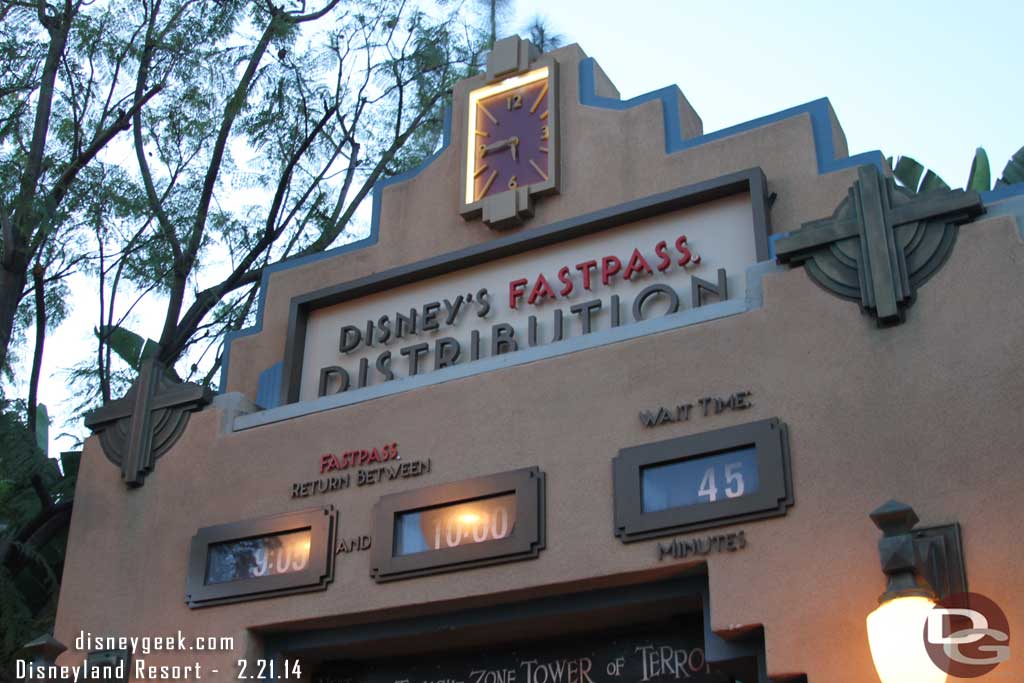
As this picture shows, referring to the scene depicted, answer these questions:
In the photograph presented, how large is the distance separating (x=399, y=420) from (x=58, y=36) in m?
8.63

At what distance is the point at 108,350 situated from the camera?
1770cm

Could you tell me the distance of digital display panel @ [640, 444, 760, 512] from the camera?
890 cm

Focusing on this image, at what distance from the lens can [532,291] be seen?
11391 millimetres

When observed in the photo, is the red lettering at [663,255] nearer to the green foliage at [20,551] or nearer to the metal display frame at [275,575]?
the metal display frame at [275,575]

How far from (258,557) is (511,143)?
179 inches

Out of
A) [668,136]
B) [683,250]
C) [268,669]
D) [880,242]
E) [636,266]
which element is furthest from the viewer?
[668,136]

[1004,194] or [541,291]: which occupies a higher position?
[541,291]

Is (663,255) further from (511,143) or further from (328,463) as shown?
(328,463)

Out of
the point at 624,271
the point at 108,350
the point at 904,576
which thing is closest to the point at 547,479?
the point at 624,271

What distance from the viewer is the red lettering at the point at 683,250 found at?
1077 cm

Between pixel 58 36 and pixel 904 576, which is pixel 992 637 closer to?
pixel 904 576

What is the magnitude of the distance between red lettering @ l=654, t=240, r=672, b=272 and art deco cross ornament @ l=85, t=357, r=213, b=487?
431 cm

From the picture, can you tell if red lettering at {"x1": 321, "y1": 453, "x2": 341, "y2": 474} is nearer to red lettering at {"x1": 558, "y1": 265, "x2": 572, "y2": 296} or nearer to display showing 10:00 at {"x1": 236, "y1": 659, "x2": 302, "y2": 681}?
display showing 10:00 at {"x1": 236, "y1": 659, "x2": 302, "y2": 681}

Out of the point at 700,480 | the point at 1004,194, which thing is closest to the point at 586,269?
the point at 700,480
